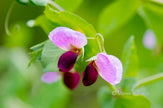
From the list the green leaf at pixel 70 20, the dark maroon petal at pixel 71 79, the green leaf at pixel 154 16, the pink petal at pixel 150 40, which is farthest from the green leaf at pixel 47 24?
the pink petal at pixel 150 40

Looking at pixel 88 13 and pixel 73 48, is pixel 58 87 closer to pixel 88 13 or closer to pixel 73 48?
pixel 88 13

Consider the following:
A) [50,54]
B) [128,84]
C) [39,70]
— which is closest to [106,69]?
[50,54]

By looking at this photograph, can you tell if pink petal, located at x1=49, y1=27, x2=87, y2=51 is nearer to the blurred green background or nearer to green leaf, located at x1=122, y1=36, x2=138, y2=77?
green leaf, located at x1=122, y1=36, x2=138, y2=77

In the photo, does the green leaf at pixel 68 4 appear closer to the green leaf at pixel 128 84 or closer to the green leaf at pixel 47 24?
the green leaf at pixel 47 24

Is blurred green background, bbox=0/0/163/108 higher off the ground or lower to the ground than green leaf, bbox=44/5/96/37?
lower

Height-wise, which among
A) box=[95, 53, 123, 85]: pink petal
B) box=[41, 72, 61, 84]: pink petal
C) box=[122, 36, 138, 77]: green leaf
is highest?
box=[95, 53, 123, 85]: pink petal

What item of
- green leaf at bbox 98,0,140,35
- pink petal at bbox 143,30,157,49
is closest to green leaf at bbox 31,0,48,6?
green leaf at bbox 98,0,140,35

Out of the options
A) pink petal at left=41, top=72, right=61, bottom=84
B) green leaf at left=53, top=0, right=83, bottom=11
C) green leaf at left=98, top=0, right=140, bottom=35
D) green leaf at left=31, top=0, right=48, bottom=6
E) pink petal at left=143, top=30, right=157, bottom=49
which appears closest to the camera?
green leaf at left=31, top=0, right=48, bottom=6
